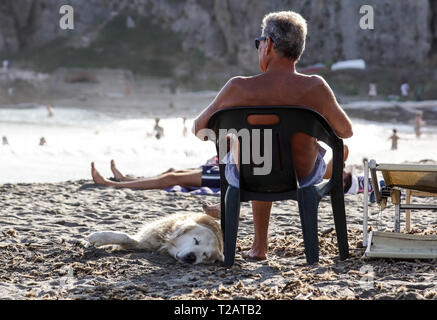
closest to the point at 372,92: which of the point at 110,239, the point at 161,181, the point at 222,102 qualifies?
the point at 161,181

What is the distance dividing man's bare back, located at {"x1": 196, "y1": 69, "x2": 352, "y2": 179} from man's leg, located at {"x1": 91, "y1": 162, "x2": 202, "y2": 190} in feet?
12.4

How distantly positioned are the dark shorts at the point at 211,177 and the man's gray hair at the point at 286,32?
3.77 m

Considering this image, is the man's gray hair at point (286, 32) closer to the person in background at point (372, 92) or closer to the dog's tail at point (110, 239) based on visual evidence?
the dog's tail at point (110, 239)

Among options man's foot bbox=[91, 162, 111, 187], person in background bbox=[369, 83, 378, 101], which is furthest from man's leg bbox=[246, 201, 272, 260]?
person in background bbox=[369, 83, 378, 101]

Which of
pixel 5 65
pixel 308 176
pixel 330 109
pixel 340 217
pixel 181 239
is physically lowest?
pixel 181 239

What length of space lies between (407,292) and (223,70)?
142 ft

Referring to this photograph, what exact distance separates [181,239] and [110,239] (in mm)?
494

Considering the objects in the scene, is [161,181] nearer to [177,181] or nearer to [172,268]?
[177,181]

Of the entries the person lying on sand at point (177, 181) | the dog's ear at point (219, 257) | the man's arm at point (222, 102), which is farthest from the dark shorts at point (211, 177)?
the man's arm at point (222, 102)

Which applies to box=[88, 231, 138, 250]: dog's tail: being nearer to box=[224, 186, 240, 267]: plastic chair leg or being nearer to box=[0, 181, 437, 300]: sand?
box=[0, 181, 437, 300]: sand

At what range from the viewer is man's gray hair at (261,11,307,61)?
4020 millimetres

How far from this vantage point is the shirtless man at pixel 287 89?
3.99 meters

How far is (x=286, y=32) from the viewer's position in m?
4.05
